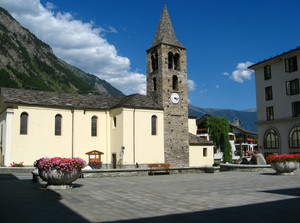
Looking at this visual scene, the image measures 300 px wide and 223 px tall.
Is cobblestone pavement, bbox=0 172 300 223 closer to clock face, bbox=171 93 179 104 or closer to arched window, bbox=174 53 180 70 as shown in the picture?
clock face, bbox=171 93 179 104

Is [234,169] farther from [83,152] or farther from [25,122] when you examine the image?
[25,122]

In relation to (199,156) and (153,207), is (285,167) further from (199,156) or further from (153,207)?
(199,156)

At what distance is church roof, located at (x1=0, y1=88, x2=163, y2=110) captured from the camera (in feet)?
107

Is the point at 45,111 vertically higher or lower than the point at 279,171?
higher

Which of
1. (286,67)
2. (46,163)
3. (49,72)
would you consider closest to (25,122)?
(46,163)

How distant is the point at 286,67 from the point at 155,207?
40.5 metres

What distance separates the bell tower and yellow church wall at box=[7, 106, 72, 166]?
11704 millimetres

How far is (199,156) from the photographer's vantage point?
40.5 m

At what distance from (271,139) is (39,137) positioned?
1278 inches

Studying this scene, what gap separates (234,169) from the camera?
1117 inches

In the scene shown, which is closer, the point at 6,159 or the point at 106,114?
the point at 6,159

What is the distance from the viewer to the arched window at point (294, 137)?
3993 cm

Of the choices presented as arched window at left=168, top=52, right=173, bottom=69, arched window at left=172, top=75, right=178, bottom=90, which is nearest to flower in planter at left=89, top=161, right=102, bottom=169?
arched window at left=172, top=75, right=178, bottom=90

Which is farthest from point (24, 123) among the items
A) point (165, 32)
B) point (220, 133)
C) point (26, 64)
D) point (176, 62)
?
point (26, 64)
